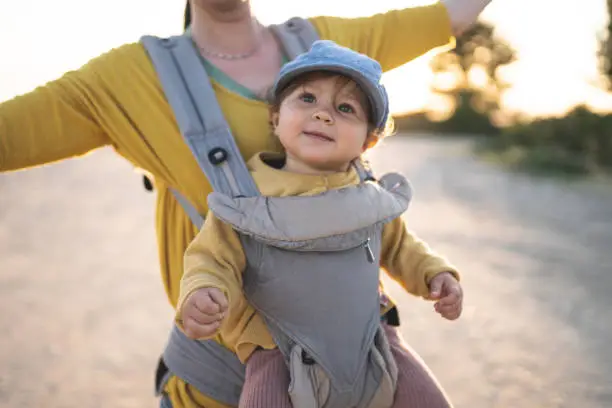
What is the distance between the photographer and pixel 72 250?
216 inches

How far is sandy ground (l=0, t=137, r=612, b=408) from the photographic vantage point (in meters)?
3.28

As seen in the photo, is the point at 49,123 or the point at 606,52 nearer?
the point at 49,123

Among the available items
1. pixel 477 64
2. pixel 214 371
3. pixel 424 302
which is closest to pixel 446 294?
pixel 214 371

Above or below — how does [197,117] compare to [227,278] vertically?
above

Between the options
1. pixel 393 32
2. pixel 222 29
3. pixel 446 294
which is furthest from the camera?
pixel 393 32

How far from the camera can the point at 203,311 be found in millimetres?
1396

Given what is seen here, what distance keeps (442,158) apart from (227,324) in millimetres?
10281

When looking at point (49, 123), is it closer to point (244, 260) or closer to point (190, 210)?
point (190, 210)

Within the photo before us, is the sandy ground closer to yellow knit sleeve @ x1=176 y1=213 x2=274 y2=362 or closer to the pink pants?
the pink pants

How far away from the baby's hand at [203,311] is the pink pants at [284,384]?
0.63ft

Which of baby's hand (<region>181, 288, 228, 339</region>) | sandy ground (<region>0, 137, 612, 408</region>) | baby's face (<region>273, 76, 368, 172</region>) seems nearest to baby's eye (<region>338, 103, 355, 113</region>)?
baby's face (<region>273, 76, 368, 172</region>)

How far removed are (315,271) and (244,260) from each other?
0.15 meters

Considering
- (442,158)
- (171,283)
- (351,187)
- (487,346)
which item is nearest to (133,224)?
(487,346)

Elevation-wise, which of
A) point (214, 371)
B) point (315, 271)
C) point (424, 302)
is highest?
point (315, 271)
